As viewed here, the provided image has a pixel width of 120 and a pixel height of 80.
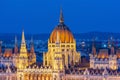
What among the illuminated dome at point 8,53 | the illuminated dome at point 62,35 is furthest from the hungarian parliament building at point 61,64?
the illuminated dome at point 8,53

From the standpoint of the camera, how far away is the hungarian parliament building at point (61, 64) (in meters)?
101

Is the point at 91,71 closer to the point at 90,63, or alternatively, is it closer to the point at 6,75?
the point at 90,63

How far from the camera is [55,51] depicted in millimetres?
103188

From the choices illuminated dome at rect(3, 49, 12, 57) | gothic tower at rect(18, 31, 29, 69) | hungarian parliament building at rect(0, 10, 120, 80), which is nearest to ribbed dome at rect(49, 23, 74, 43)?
hungarian parliament building at rect(0, 10, 120, 80)

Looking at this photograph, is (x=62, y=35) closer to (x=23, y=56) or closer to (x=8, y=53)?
(x=23, y=56)

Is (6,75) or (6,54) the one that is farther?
(6,54)

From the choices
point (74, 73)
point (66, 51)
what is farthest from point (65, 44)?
point (74, 73)

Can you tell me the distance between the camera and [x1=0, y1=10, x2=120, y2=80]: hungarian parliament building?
10088cm

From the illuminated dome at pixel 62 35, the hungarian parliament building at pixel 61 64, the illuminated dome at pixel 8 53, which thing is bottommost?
the hungarian parliament building at pixel 61 64

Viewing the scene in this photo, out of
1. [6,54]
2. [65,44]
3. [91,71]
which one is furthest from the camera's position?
[6,54]

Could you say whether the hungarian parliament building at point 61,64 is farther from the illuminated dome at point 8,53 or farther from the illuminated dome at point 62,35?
the illuminated dome at point 8,53

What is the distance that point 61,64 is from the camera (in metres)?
102

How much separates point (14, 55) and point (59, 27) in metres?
11.0

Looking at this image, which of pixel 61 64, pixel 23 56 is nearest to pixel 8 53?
pixel 23 56
